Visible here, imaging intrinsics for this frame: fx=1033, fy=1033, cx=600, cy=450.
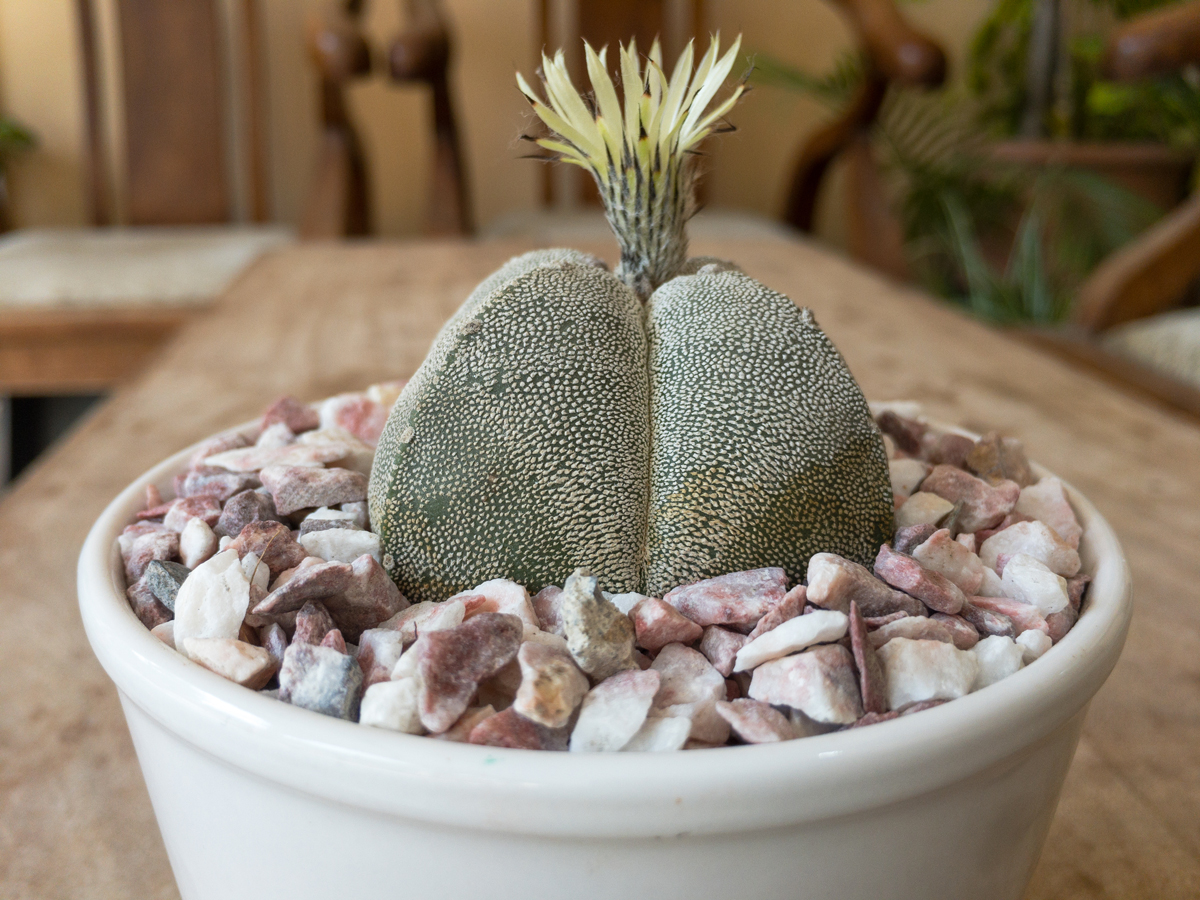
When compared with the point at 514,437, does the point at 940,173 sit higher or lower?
lower

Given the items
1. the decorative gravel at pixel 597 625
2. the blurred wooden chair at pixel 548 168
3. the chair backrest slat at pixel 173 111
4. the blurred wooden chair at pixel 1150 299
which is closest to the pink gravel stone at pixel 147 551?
the decorative gravel at pixel 597 625

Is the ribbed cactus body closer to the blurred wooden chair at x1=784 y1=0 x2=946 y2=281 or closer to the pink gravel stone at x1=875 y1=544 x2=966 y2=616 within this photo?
the pink gravel stone at x1=875 y1=544 x2=966 y2=616

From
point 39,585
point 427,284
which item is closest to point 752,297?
point 39,585

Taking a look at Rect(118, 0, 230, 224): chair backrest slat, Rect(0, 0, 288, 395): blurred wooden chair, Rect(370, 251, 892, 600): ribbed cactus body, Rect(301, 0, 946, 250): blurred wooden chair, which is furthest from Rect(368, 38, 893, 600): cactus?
Rect(118, 0, 230, 224): chair backrest slat

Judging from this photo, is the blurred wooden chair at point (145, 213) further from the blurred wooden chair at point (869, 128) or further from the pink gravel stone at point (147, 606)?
the pink gravel stone at point (147, 606)

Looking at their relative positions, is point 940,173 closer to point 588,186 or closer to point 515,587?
point 588,186
